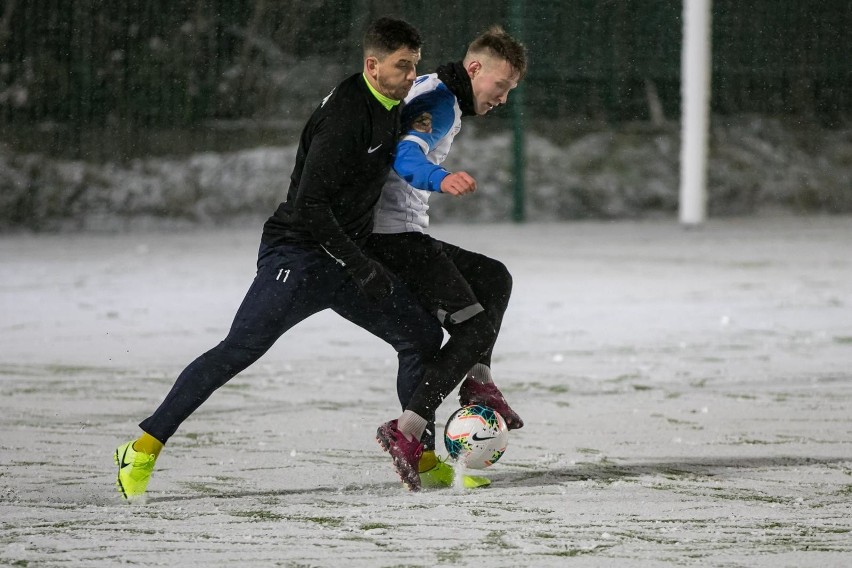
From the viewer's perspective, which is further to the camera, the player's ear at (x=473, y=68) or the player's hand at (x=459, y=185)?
the player's ear at (x=473, y=68)

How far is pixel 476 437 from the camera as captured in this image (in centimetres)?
447

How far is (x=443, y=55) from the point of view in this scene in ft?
52.7

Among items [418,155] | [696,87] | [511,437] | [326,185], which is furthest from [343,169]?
[696,87]

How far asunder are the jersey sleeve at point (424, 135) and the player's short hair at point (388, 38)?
194 millimetres

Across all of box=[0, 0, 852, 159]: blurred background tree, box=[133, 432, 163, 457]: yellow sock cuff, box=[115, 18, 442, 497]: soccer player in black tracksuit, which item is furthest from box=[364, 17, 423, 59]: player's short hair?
box=[0, 0, 852, 159]: blurred background tree

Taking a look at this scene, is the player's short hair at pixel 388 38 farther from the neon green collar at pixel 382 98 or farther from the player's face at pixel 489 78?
the player's face at pixel 489 78

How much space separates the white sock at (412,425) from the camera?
4375 mm

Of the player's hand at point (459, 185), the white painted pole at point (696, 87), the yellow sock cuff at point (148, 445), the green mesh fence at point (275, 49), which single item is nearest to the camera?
the player's hand at point (459, 185)

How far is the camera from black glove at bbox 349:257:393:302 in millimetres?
4223

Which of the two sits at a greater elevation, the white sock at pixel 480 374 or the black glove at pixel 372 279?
the black glove at pixel 372 279

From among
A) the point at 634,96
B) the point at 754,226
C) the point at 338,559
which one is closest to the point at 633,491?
the point at 338,559

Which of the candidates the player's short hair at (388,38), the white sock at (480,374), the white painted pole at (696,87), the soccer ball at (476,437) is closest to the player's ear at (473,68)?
the player's short hair at (388,38)

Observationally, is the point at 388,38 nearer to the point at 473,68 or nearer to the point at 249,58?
the point at 473,68

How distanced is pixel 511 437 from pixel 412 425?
1.07 meters
